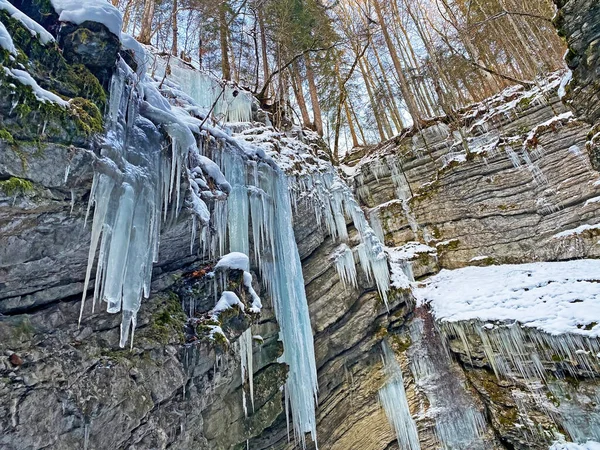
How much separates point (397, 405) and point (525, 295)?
366 cm

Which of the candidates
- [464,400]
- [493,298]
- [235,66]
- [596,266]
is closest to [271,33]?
[235,66]

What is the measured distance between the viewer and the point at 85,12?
312cm

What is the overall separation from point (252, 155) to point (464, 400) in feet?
21.6

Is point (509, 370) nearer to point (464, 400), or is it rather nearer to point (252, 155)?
point (464, 400)

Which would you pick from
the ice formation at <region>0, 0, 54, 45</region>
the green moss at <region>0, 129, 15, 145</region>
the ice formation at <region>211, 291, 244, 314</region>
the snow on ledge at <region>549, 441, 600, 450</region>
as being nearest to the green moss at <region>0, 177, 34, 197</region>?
the green moss at <region>0, 129, 15, 145</region>

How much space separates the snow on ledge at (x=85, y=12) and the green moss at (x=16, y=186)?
168 cm

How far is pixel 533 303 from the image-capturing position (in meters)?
6.88

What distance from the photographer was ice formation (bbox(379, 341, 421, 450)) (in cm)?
682

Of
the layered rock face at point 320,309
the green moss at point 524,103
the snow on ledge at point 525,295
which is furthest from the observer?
the green moss at point 524,103

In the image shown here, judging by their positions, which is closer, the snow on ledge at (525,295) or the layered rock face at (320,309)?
the layered rock face at (320,309)

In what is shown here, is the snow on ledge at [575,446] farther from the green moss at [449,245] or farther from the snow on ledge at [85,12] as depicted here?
the snow on ledge at [85,12]

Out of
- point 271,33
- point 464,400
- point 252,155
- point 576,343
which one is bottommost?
point 464,400

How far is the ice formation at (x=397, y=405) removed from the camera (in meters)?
6.82

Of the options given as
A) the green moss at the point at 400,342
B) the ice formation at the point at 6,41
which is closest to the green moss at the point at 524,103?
the green moss at the point at 400,342
